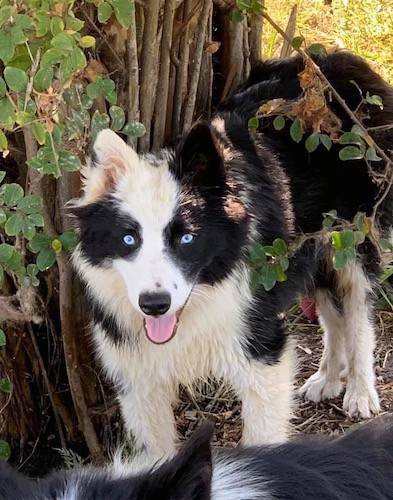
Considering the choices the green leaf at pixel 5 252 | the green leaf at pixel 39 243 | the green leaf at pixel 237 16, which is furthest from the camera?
the green leaf at pixel 237 16

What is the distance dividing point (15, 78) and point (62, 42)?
6.7 inches

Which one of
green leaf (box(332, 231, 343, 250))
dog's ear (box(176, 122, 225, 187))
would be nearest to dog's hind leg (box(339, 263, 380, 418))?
green leaf (box(332, 231, 343, 250))

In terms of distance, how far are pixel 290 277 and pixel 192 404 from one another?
1016mm

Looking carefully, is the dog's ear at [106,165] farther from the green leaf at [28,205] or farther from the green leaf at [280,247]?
the green leaf at [280,247]

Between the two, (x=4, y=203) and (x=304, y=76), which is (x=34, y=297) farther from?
(x=304, y=76)

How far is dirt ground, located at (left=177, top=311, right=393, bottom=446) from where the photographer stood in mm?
3863

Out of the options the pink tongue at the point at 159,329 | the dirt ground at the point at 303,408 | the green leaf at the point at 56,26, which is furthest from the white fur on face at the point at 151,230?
the dirt ground at the point at 303,408

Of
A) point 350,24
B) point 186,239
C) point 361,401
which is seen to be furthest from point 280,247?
point 350,24

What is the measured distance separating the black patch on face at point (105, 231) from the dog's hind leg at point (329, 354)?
146 cm

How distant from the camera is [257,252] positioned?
2.98 meters

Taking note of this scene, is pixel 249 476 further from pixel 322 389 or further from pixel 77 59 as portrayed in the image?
pixel 322 389

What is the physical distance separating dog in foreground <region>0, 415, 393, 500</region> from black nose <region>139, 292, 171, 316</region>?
1.75ft

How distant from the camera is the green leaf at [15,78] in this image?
2.25 m

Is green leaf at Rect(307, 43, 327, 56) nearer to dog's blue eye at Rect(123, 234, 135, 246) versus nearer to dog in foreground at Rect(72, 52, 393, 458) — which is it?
dog in foreground at Rect(72, 52, 393, 458)
